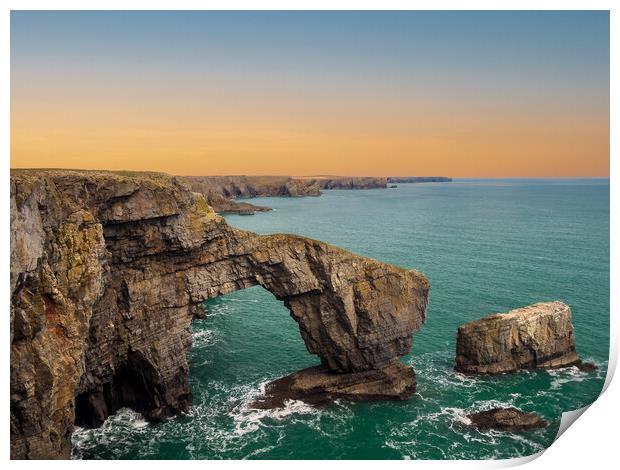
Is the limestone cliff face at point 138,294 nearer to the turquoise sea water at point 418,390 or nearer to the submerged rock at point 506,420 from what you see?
the turquoise sea water at point 418,390

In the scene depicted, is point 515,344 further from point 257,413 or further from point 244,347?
point 244,347

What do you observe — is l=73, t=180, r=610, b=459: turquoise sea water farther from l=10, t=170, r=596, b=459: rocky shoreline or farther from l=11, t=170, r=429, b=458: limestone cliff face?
l=11, t=170, r=429, b=458: limestone cliff face

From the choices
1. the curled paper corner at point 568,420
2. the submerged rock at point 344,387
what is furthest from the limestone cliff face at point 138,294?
the curled paper corner at point 568,420

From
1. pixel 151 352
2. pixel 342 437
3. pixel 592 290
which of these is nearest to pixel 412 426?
pixel 342 437

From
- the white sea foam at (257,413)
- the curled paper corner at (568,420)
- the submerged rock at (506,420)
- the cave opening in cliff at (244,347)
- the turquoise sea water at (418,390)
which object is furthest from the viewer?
the cave opening in cliff at (244,347)

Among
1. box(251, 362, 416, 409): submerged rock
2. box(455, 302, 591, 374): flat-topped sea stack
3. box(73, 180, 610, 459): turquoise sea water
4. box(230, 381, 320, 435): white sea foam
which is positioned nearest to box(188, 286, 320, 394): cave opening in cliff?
box(73, 180, 610, 459): turquoise sea water

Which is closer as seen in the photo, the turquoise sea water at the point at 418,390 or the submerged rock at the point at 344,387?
the turquoise sea water at the point at 418,390

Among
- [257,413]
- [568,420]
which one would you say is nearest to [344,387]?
[257,413]

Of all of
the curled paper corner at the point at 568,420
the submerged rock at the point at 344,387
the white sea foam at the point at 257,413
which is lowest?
the white sea foam at the point at 257,413
